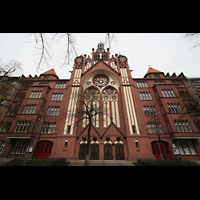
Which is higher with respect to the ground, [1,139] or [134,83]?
[134,83]

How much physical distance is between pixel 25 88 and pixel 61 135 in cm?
1651

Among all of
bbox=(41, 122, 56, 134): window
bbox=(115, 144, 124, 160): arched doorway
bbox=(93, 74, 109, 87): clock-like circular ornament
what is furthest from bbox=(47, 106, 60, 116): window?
bbox=(115, 144, 124, 160): arched doorway

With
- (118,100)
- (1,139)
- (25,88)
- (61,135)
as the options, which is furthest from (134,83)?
(1,139)

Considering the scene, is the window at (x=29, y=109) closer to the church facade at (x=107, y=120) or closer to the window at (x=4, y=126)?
the church facade at (x=107, y=120)

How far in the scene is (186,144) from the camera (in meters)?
17.1

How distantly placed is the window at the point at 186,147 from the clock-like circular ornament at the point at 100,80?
19442 millimetres

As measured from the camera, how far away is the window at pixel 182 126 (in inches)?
679

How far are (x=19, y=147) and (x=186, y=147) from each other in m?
29.4

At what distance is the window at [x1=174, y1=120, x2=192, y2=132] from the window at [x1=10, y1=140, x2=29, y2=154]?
Answer: 27.4 m

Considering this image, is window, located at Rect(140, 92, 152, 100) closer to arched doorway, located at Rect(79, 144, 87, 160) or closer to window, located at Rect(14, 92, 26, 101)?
arched doorway, located at Rect(79, 144, 87, 160)

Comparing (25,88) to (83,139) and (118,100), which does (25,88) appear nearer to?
(83,139)

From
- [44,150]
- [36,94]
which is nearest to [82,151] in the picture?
[44,150]
